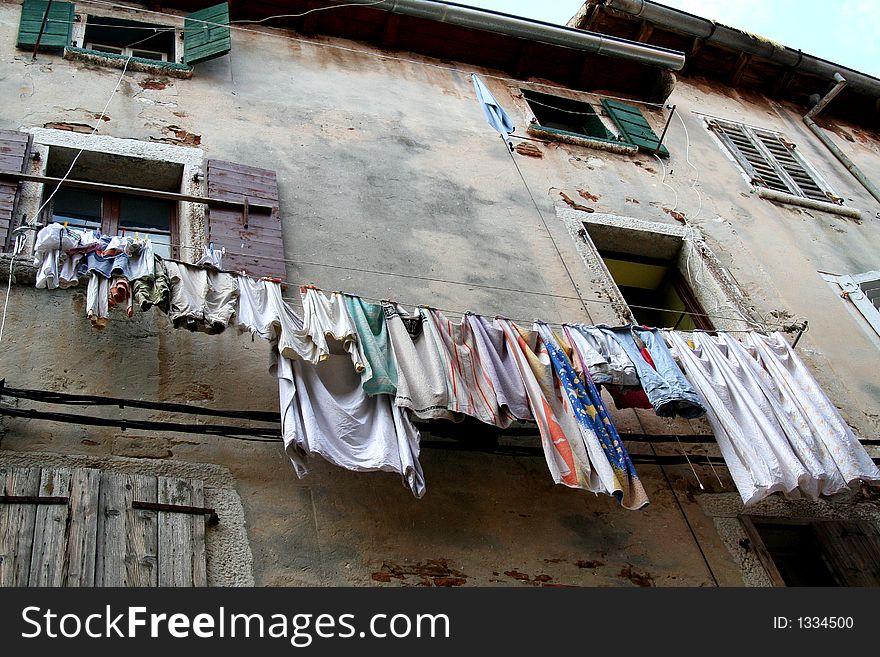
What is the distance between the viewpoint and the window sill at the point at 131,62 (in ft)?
26.0

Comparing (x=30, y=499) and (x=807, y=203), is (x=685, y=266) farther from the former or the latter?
(x=30, y=499)

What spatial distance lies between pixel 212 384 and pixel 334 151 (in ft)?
10.4

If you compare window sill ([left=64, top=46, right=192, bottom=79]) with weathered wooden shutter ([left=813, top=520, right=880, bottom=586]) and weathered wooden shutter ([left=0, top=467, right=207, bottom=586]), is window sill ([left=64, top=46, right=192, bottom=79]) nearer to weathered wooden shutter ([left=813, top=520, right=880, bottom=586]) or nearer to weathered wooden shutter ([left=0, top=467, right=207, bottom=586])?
weathered wooden shutter ([left=0, top=467, right=207, bottom=586])

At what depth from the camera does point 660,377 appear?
17.7ft

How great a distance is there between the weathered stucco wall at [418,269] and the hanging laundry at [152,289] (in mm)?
560

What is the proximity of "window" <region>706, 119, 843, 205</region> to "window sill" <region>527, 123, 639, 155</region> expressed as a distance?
1582 mm

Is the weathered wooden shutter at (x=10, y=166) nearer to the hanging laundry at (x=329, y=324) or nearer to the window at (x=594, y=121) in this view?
the hanging laundry at (x=329, y=324)

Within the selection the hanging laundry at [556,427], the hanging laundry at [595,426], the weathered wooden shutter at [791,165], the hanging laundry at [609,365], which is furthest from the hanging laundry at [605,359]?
the weathered wooden shutter at [791,165]

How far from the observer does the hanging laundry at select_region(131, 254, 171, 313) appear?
4.95 metres

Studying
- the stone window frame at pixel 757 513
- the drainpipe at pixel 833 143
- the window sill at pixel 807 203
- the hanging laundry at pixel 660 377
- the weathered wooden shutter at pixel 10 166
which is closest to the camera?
the hanging laundry at pixel 660 377

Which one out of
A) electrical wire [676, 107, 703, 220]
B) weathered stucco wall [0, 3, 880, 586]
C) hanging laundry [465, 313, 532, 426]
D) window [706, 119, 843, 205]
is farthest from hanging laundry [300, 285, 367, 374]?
window [706, 119, 843, 205]

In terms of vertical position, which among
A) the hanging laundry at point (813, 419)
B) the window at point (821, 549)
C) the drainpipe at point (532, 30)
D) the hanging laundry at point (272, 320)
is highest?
the drainpipe at point (532, 30)

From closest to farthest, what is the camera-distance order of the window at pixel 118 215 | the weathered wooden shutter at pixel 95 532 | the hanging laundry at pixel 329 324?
the weathered wooden shutter at pixel 95 532 < the hanging laundry at pixel 329 324 < the window at pixel 118 215

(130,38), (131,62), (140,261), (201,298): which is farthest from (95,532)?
(130,38)
